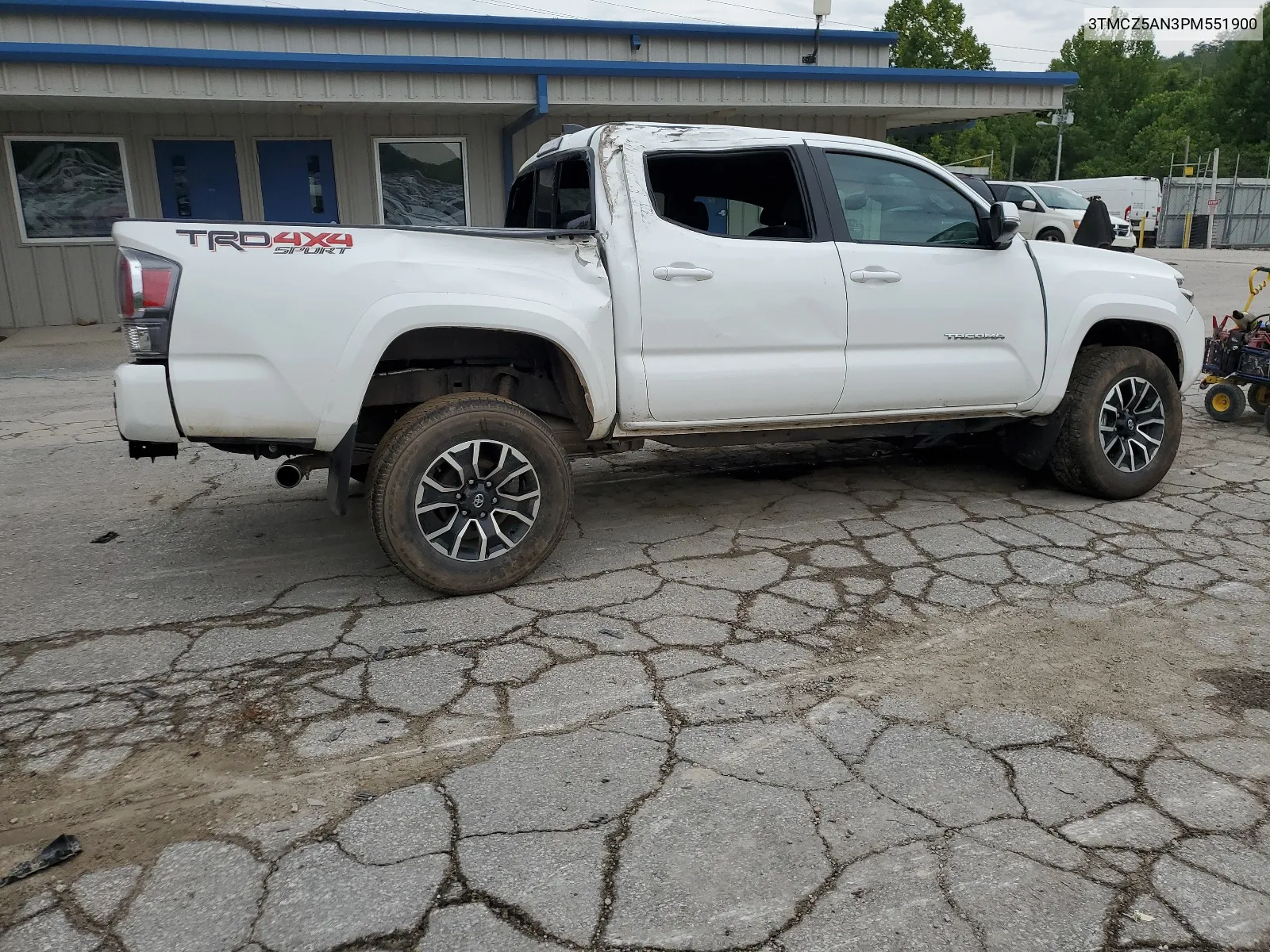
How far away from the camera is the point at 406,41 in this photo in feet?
48.8

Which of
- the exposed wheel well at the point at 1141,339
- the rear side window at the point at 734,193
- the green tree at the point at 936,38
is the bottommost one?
the exposed wheel well at the point at 1141,339

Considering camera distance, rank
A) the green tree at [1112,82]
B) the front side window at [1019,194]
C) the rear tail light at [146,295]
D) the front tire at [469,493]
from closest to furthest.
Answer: the rear tail light at [146,295]
the front tire at [469,493]
the front side window at [1019,194]
the green tree at [1112,82]

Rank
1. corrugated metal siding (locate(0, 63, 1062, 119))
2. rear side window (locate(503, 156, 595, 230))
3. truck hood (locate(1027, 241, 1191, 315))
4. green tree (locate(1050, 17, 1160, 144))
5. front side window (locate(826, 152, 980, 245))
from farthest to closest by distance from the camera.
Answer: green tree (locate(1050, 17, 1160, 144)), corrugated metal siding (locate(0, 63, 1062, 119)), truck hood (locate(1027, 241, 1191, 315)), front side window (locate(826, 152, 980, 245)), rear side window (locate(503, 156, 595, 230))

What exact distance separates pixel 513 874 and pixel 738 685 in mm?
1210

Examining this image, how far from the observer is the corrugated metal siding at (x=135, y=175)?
12.9 meters

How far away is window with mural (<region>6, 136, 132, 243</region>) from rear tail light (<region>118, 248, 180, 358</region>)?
1123 cm

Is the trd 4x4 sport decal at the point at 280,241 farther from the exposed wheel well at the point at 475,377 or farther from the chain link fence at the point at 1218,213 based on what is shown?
the chain link fence at the point at 1218,213

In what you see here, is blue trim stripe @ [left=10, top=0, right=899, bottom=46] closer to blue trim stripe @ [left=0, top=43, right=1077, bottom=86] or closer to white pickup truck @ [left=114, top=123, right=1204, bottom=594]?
blue trim stripe @ [left=0, top=43, right=1077, bottom=86]

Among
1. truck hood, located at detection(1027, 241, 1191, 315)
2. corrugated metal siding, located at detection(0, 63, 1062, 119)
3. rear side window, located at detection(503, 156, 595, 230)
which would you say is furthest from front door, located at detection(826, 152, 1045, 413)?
corrugated metal siding, located at detection(0, 63, 1062, 119)

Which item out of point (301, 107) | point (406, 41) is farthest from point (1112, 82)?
point (301, 107)

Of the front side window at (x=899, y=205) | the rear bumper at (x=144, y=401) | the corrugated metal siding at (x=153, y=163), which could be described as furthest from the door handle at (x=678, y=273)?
the corrugated metal siding at (x=153, y=163)

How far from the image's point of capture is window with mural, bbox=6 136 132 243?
42.3 ft

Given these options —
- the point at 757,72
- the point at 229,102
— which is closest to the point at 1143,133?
the point at 757,72

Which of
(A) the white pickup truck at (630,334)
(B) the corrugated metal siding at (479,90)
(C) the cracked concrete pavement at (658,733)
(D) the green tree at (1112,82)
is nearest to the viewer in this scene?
(C) the cracked concrete pavement at (658,733)
